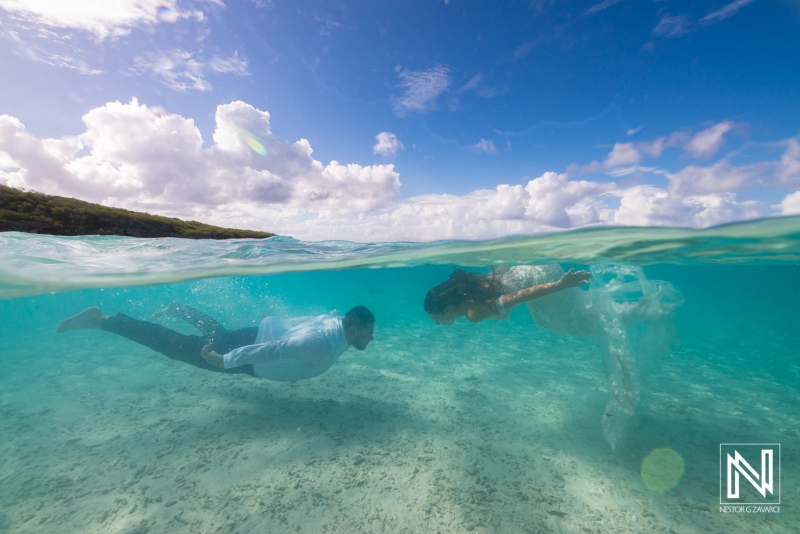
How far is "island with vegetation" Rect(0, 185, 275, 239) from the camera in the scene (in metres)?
6.42

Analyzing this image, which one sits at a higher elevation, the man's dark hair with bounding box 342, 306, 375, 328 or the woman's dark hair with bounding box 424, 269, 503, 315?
the woman's dark hair with bounding box 424, 269, 503, 315

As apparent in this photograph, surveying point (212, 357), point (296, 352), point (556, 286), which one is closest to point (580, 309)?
point (556, 286)

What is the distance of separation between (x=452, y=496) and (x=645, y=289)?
9.22 metres

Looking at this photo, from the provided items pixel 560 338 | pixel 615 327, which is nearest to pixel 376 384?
pixel 615 327

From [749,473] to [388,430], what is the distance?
7252mm

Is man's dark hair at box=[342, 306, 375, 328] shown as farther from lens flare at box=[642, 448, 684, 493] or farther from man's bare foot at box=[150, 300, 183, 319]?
man's bare foot at box=[150, 300, 183, 319]

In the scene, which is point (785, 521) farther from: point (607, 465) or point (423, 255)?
point (423, 255)

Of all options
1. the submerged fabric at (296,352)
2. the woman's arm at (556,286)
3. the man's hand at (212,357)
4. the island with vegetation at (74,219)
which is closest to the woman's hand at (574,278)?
the woman's arm at (556,286)

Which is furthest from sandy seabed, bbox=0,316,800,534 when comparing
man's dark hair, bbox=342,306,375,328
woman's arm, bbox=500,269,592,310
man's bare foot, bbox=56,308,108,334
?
woman's arm, bbox=500,269,592,310

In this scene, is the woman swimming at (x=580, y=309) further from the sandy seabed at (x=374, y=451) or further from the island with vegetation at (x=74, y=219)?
the island with vegetation at (x=74, y=219)

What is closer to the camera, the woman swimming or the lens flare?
the lens flare

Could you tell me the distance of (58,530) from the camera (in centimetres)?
484

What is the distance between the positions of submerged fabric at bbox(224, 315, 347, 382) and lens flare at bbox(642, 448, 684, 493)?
714 centimetres

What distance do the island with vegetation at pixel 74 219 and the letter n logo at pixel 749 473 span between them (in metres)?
13.6
